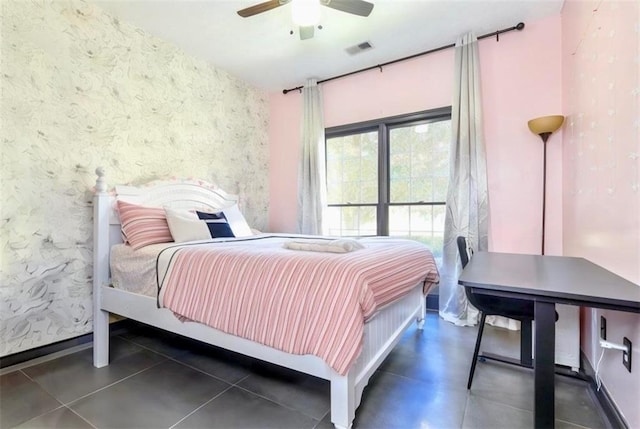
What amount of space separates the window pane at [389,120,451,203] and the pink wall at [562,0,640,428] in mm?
1116

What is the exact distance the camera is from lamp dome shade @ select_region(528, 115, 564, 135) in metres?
2.35

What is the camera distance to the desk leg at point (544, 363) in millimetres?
1037

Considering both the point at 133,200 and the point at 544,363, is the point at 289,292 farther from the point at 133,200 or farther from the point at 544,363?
the point at 133,200

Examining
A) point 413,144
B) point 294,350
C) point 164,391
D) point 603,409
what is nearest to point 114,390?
point 164,391

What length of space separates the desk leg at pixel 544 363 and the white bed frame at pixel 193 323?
0.67 meters

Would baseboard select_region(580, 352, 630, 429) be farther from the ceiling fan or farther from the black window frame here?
the ceiling fan

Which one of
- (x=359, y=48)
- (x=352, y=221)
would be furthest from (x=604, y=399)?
(x=359, y=48)

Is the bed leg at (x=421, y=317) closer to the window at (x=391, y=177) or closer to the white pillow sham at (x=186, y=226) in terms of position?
the window at (x=391, y=177)

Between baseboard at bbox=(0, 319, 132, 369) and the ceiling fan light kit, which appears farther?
baseboard at bbox=(0, 319, 132, 369)

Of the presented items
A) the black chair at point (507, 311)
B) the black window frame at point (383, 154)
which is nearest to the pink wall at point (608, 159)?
the black chair at point (507, 311)

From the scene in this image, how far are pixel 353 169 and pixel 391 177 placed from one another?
0.52 m

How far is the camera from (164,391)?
5.57ft

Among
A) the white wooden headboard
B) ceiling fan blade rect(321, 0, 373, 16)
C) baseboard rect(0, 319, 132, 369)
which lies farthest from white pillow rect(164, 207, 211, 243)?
ceiling fan blade rect(321, 0, 373, 16)

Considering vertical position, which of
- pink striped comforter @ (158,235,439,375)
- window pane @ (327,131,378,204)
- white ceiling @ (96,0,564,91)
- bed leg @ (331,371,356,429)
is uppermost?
white ceiling @ (96,0,564,91)
